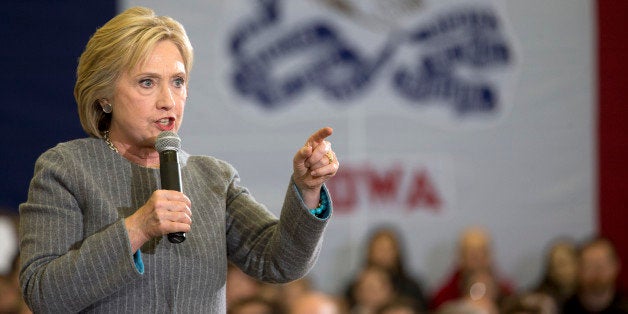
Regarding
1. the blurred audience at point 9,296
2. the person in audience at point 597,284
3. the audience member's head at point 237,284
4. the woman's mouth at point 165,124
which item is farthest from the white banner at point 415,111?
the woman's mouth at point 165,124

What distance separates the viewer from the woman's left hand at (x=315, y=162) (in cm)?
174

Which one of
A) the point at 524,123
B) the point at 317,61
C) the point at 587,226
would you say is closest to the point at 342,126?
the point at 317,61

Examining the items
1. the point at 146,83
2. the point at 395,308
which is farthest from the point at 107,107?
the point at 395,308

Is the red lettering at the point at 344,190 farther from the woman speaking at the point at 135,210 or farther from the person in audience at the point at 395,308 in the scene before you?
the woman speaking at the point at 135,210

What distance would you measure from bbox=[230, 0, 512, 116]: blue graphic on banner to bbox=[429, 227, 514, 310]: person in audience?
0.94 m

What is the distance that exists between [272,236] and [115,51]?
467 millimetres

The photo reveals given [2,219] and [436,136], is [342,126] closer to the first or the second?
[436,136]

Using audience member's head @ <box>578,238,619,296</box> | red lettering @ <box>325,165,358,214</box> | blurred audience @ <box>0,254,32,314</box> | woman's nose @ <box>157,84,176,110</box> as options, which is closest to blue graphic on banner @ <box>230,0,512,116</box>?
red lettering @ <box>325,165,358,214</box>

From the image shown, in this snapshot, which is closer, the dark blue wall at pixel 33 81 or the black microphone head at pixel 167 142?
the black microphone head at pixel 167 142

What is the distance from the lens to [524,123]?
7.07 m

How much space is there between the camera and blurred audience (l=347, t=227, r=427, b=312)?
6312 mm

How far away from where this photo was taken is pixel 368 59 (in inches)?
270

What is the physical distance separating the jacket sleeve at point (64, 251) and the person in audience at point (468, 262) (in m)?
4.92

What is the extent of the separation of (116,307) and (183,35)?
536 mm
